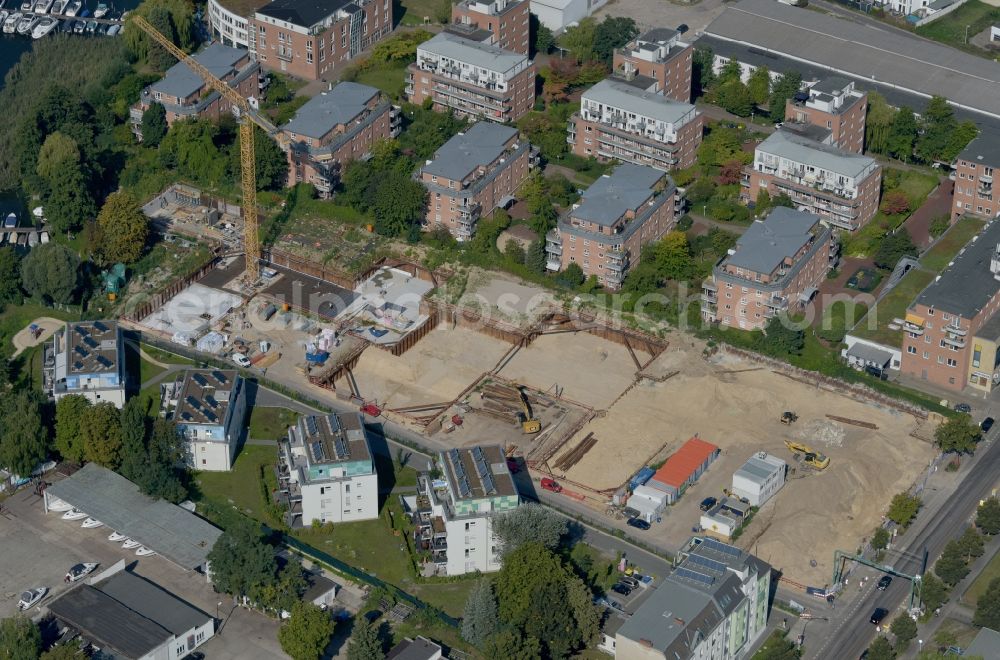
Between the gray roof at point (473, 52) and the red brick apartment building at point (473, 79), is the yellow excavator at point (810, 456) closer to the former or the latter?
the red brick apartment building at point (473, 79)

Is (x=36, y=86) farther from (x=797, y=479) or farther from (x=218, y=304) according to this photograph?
(x=797, y=479)

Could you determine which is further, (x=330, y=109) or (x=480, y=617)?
(x=330, y=109)

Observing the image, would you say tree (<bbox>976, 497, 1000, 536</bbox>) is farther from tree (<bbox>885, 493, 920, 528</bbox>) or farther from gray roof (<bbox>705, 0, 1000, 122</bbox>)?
gray roof (<bbox>705, 0, 1000, 122</bbox>)

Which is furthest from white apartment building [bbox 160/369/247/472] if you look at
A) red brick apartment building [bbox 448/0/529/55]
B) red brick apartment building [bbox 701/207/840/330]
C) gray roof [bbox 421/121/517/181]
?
red brick apartment building [bbox 448/0/529/55]

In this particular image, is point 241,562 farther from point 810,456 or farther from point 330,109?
point 330,109

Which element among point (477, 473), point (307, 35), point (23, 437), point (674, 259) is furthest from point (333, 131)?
point (477, 473)

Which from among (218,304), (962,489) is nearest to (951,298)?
(962,489)
